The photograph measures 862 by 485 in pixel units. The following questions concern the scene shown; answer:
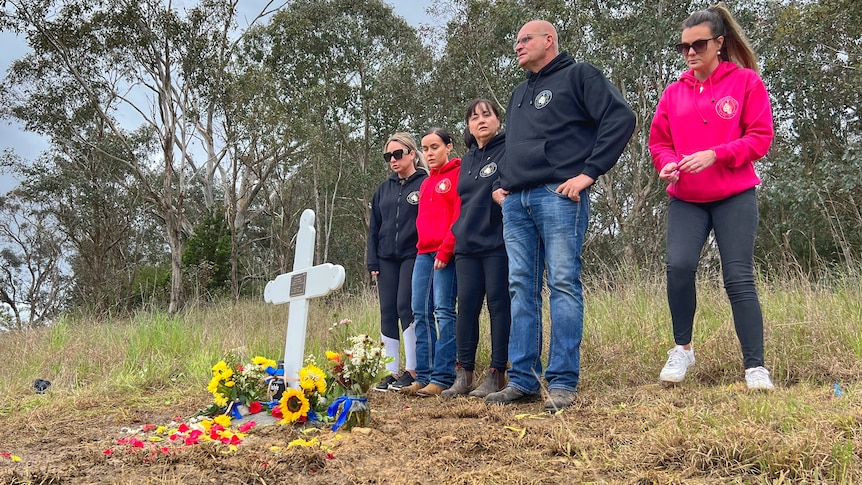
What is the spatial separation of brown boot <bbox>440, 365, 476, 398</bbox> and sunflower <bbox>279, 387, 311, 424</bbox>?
93 centimetres

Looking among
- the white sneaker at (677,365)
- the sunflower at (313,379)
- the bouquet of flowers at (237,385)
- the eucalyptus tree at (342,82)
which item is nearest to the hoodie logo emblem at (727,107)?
the white sneaker at (677,365)

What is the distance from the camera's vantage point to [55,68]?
55.9 ft

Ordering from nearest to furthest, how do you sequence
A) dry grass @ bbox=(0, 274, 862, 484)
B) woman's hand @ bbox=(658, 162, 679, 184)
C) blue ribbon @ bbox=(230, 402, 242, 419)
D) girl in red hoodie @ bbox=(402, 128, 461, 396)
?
dry grass @ bbox=(0, 274, 862, 484) < woman's hand @ bbox=(658, 162, 679, 184) < blue ribbon @ bbox=(230, 402, 242, 419) < girl in red hoodie @ bbox=(402, 128, 461, 396)

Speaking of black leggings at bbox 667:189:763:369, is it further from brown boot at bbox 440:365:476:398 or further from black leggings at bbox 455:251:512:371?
brown boot at bbox 440:365:476:398

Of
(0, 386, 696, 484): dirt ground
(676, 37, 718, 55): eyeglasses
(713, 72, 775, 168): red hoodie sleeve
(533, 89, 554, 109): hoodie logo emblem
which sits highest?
(676, 37, 718, 55): eyeglasses

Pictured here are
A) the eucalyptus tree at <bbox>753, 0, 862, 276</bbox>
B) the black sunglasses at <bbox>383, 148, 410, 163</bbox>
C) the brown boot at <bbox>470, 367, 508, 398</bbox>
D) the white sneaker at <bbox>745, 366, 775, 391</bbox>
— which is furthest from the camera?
the eucalyptus tree at <bbox>753, 0, 862, 276</bbox>

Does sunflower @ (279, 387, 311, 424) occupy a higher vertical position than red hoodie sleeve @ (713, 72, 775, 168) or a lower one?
lower

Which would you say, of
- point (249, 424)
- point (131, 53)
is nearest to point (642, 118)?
point (131, 53)

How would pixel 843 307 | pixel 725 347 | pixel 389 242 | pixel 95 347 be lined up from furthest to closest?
pixel 95 347, pixel 389 242, pixel 843 307, pixel 725 347

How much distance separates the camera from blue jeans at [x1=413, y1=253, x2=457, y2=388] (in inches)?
150

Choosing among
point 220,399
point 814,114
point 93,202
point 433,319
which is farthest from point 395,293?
point 93,202

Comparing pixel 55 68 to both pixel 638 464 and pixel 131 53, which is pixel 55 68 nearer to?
pixel 131 53

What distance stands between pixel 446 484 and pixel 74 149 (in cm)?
2071

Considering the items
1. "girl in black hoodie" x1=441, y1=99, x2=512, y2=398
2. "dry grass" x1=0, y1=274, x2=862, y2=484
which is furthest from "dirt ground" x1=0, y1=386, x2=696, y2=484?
"girl in black hoodie" x1=441, y1=99, x2=512, y2=398
